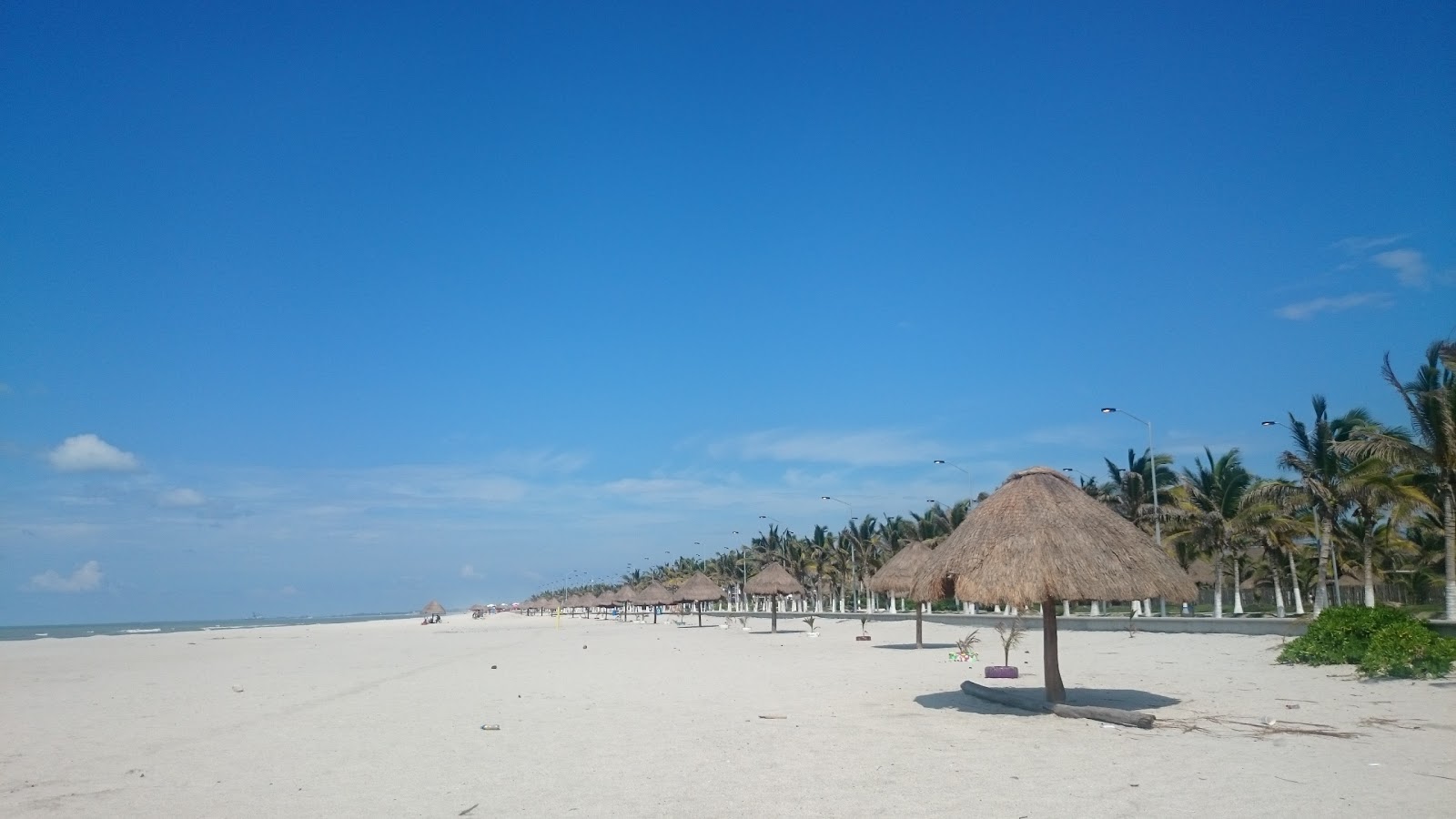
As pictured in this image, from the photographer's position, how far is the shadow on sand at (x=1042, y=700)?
44.7 ft

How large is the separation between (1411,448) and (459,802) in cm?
2580

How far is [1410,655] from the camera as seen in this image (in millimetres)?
14914

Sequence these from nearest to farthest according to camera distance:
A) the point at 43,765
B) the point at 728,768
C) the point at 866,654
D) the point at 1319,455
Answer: the point at 728,768 < the point at 43,765 < the point at 866,654 < the point at 1319,455

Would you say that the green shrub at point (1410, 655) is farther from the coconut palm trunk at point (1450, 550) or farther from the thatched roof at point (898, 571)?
the thatched roof at point (898, 571)

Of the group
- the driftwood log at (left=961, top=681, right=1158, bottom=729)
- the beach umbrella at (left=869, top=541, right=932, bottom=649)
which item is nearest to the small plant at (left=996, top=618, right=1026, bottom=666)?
the beach umbrella at (left=869, top=541, right=932, bottom=649)

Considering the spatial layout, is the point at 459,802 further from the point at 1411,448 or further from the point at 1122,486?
the point at 1122,486

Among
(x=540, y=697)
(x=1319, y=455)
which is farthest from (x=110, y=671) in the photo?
(x=1319, y=455)

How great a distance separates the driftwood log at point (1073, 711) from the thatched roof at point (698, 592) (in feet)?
125

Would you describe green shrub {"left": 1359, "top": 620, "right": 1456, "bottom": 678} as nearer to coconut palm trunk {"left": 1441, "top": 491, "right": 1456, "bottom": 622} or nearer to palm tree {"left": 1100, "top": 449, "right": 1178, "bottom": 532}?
coconut palm trunk {"left": 1441, "top": 491, "right": 1456, "bottom": 622}

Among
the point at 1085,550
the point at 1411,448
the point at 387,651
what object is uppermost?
the point at 1411,448

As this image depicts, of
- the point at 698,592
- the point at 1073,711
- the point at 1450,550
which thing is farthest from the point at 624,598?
the point at 1073,711

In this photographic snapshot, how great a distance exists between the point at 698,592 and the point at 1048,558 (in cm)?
4161

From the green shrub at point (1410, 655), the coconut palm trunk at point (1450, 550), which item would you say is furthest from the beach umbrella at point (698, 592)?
the green shrub at point (1410, 655)

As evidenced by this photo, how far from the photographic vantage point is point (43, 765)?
11438mm
